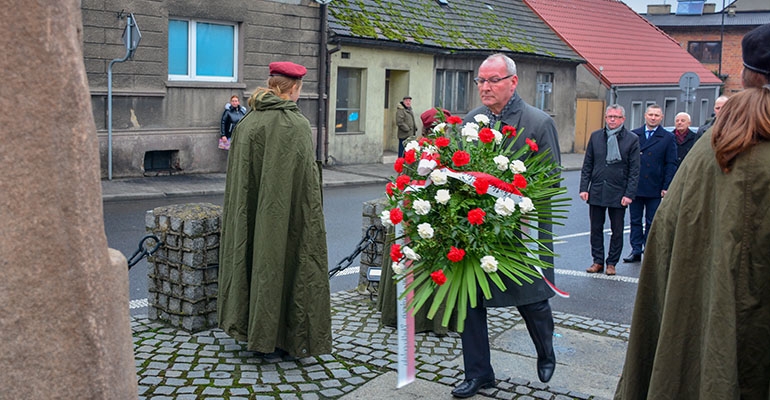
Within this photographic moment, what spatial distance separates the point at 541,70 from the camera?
31406 millimetres

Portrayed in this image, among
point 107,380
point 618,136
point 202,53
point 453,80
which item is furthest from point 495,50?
point 107,380

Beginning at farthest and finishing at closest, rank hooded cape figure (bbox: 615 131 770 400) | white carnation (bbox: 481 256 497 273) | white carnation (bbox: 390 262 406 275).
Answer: white carnation (bbox: 390 262 406 275) < white carnation (bbox: 481 256 497 273) < hooded cape figure (bbox: 615 131 770 400)

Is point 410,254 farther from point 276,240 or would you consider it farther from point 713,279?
point 713,279

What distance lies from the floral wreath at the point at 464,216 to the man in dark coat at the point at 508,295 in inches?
18.5

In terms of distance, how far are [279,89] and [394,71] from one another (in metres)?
A: 20.2

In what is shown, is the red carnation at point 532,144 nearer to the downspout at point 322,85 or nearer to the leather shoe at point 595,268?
the leather shoe at point 595,268

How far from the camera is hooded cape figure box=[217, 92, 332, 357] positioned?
18.6 feet

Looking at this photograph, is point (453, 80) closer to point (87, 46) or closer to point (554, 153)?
point (87, 46)

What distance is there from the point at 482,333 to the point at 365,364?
3.48 feet

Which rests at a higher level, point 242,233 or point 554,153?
point 554,153

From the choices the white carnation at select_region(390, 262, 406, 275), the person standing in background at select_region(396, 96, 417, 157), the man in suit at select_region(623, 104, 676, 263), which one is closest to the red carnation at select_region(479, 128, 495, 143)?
the white carnation at select_region(390, 262, 406, 275)

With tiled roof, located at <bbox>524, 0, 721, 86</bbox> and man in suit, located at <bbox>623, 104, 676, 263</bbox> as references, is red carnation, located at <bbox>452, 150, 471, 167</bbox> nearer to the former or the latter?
man in suit, located at <bbox>623, 104, 676, 263</bbox>

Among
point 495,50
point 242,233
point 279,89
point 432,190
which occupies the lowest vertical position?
point 242,233

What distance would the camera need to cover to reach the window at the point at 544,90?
104 feet
